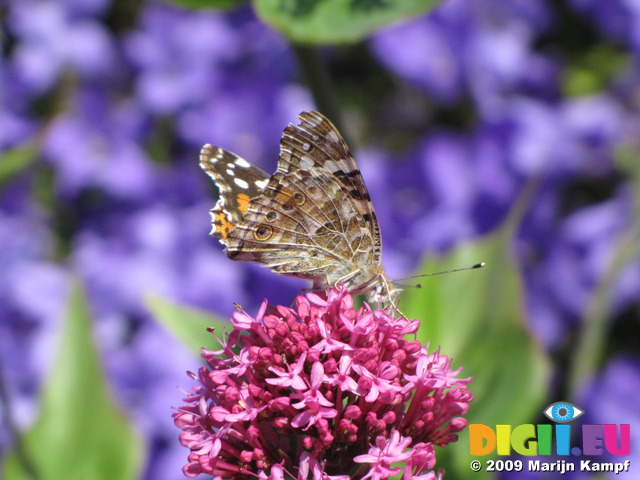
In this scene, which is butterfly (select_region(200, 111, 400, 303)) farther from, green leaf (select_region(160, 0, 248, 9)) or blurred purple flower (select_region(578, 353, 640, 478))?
blurred purple flower (select_region(578, 353, 640, 478))

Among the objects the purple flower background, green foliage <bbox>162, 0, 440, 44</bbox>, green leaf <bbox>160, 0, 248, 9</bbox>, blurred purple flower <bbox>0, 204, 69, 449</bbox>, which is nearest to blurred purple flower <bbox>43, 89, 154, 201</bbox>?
the purple flower background

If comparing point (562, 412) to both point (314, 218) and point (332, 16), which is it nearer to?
point (314, 218)

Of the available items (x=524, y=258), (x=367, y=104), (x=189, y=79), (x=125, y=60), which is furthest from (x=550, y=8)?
(x=125, y=60)

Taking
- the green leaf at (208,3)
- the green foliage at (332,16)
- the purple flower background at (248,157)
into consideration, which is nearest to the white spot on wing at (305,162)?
the green foliage at (332,16)

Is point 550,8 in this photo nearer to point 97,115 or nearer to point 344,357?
point 97,115

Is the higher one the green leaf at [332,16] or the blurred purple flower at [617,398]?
the green leaf at [332,16]

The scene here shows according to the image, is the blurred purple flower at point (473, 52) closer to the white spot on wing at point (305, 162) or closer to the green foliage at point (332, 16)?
the green foliage at point (332, 16)

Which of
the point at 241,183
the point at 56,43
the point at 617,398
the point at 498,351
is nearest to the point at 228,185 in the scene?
the point at 241,183
